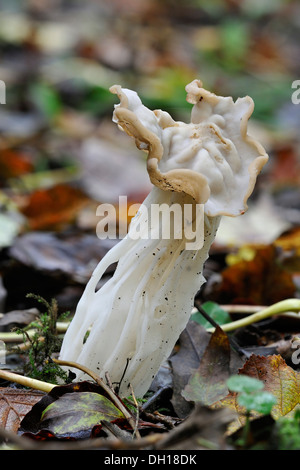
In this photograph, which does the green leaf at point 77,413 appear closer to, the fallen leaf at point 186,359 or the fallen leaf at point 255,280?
the fallen leaf at point 186,359

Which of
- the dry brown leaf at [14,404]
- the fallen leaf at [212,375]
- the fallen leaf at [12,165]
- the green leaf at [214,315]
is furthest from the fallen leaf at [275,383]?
the fallen leaf at [12,165]

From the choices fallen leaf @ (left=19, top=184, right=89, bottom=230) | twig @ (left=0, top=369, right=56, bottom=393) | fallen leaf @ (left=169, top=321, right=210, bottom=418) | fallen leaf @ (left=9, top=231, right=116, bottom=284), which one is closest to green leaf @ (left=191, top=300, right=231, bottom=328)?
fallen leaf @ (left=169, top=321, right=210, bottom=418)

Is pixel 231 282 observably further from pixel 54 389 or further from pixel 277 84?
pixel 277 84

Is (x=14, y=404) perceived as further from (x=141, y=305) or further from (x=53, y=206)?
(x=53, y=206)

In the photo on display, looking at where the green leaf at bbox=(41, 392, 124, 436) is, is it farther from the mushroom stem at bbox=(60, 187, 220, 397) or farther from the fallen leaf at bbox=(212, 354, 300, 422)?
the fallen leaf at bbox=(212, 354, 300, 422)

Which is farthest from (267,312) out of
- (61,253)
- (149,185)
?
(149,185)

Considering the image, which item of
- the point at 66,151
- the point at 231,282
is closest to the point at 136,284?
the point at 231,282

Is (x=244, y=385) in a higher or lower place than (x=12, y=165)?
lower
